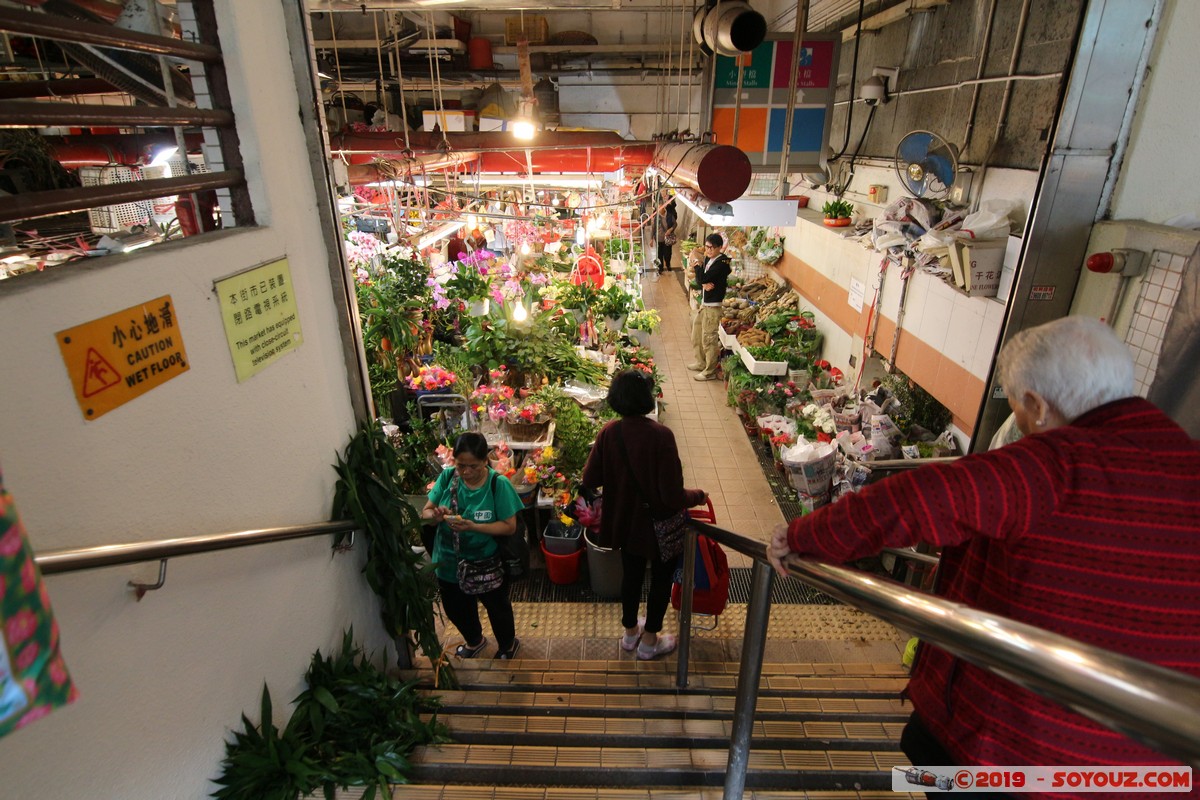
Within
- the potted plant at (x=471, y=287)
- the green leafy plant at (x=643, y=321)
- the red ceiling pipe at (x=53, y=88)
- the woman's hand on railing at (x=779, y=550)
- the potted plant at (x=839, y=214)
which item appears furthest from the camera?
the green leafy plant at (x=643, y=321)

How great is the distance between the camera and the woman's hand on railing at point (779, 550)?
1.74 metres

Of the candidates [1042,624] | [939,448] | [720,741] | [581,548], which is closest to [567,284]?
[581,548]

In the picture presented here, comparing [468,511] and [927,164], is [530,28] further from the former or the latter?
[468,511]

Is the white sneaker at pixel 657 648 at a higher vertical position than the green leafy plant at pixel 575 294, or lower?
lower

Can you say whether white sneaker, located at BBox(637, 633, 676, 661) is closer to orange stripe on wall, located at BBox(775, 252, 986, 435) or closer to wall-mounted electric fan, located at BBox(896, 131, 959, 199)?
orange stripe on wall, located at BBox(775, 252, 986, 435)

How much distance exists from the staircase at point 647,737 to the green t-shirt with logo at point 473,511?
62 centimetres

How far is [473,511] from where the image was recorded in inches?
130

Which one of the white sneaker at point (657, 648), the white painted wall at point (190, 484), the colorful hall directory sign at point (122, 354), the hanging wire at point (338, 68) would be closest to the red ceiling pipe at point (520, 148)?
the hanging wire at point (338, 68)

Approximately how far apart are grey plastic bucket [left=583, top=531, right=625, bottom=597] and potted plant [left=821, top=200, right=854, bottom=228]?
212 inches

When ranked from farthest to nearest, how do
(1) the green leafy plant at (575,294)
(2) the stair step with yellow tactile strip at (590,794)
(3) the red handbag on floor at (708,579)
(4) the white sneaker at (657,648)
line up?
(1) the green leafy plant at (575,294) < (4) the white sneaker at (657,648) < (3) the red handbag on floor at (708,579) < (2) the stair step with yellow tactile strip at (590,794)

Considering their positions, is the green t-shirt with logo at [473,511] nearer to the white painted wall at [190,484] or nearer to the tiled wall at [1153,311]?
the white painted wall at [190,484]

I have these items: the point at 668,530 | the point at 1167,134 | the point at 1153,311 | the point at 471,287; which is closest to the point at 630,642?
the point at 668,530

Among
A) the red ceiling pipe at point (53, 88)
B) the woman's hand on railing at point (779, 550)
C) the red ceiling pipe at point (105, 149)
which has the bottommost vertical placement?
the woman's hand on railing at point (779, 550)

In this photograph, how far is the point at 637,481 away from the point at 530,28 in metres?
10.1
